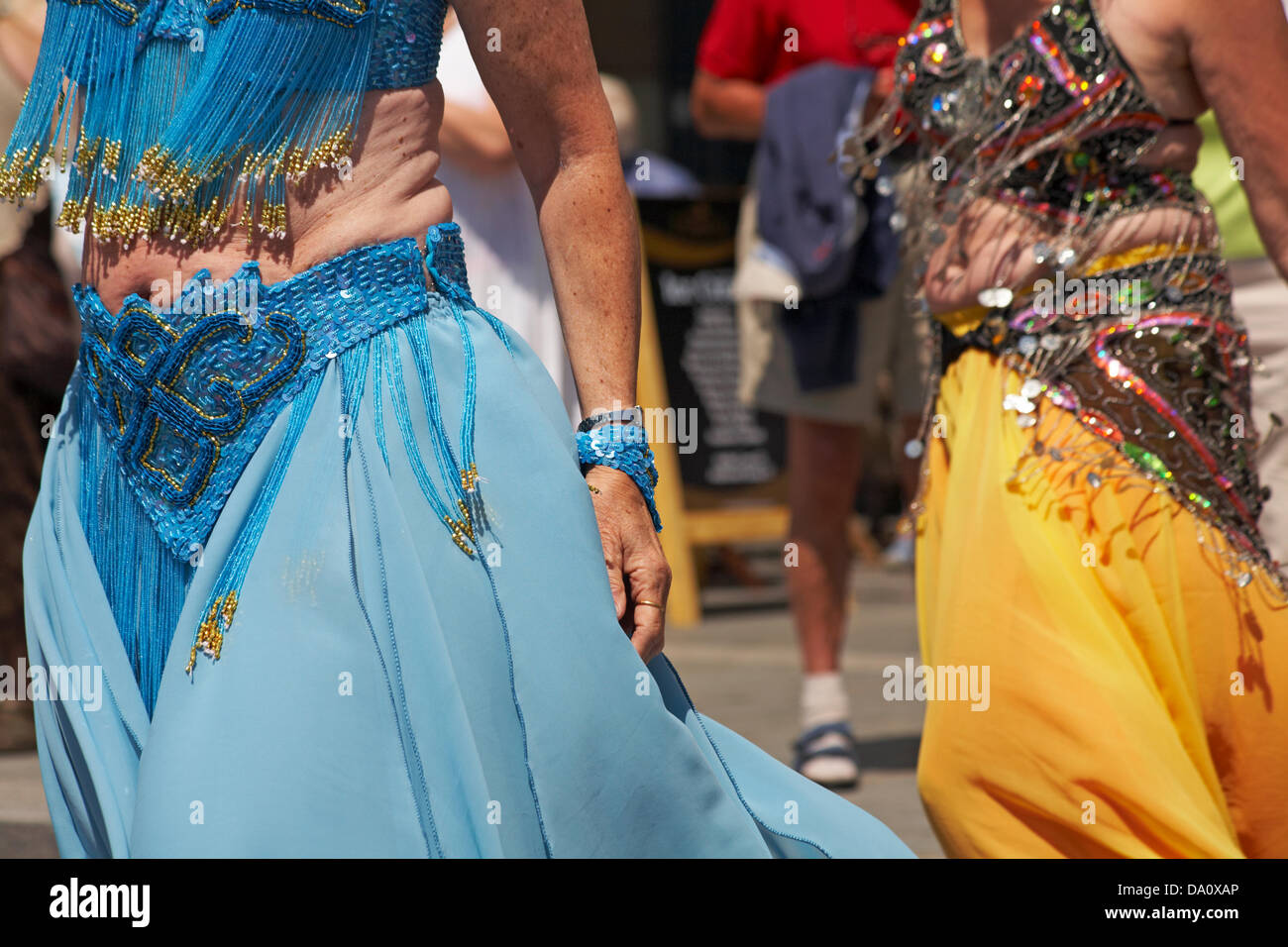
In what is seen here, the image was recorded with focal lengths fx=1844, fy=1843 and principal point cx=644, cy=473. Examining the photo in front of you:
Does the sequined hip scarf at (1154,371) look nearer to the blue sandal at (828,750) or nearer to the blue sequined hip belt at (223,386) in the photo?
the blue sequined hip belt at (223,386)

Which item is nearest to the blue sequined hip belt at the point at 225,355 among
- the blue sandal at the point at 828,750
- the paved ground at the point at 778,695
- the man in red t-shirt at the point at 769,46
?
the paved ground at the point at 778,695

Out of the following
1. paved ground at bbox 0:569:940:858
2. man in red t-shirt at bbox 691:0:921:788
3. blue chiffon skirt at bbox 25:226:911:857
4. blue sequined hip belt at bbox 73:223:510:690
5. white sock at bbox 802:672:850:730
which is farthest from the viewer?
man in red t-shirt at bbox 691:0:921:788

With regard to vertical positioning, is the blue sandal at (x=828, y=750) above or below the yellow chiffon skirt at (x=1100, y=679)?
below

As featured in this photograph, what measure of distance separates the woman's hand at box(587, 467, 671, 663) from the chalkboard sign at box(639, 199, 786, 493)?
21.2 feet

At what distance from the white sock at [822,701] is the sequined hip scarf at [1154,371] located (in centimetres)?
195

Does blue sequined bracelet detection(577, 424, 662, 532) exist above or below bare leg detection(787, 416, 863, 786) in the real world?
above

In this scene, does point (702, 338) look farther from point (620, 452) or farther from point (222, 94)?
point (222, 94)

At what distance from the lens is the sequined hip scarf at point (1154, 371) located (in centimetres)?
269

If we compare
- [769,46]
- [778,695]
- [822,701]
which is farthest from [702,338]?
[822,701]

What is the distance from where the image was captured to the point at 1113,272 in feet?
9.02

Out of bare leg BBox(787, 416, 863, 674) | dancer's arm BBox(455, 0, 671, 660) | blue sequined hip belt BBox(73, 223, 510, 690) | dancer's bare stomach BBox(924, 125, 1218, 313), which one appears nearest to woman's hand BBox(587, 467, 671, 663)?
dancer's arm BBox(455, 0, 671, 660)

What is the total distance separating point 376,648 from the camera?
171 cm

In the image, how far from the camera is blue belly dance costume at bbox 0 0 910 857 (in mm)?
1683

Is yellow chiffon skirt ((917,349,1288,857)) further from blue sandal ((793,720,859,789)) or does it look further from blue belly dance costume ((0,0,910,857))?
blue sandal ((793,720,859,789))
